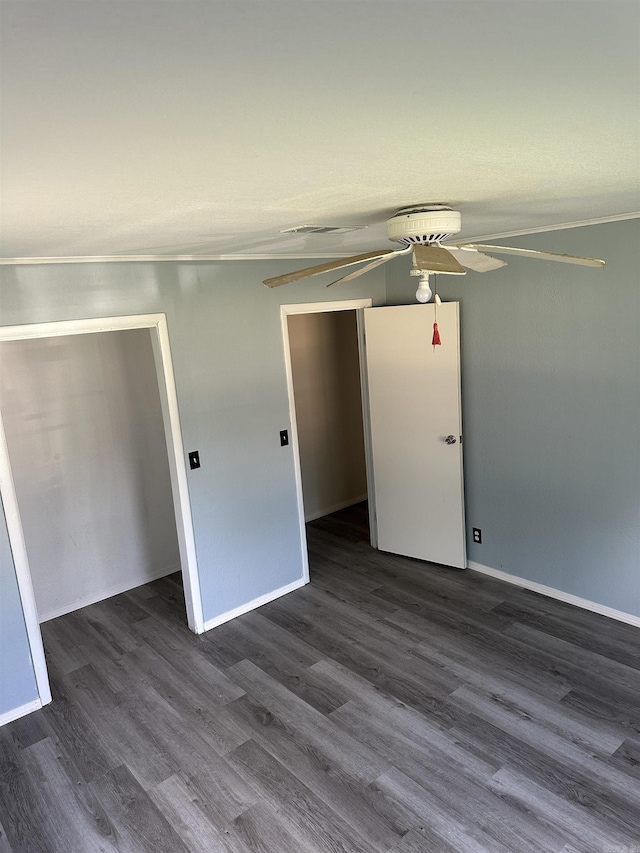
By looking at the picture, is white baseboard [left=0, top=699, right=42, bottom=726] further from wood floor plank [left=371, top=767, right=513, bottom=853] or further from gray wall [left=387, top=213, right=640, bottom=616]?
gray wall [left=387, top=213, right=640, bottom=616]

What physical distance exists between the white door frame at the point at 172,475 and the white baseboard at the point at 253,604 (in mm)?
93

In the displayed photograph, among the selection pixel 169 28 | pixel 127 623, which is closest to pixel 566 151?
pixel 169 28

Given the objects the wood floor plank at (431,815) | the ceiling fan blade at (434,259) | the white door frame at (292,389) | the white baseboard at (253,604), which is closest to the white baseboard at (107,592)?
the white baseboard at (253,604)

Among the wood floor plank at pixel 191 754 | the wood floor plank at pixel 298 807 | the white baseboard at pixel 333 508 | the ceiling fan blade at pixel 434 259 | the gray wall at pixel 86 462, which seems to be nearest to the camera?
the ceiling fan blade at pixel 434 259

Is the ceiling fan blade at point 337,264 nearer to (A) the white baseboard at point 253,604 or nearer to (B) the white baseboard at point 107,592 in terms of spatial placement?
(A) the white baseboard at point 253,604

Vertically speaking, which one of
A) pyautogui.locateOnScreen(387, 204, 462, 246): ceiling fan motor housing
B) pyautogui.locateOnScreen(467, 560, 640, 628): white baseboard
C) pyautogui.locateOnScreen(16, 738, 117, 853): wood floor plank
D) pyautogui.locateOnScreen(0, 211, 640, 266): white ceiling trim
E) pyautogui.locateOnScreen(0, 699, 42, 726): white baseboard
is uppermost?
pyautogui.locateOnScreen(0, 211, 640, 266): white ceiling trim

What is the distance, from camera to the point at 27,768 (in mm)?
2832

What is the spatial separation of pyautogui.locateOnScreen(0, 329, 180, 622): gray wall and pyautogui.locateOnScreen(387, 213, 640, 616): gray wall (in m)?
2.15

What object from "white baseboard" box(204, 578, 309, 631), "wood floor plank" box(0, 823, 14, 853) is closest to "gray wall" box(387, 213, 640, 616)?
"white baseboard" box(204, 578, 309, 631)

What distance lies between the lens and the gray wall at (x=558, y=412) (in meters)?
3.37

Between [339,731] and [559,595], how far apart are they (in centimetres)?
178

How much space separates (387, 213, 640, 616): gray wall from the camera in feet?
11.0

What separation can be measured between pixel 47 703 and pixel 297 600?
1613 millimetres

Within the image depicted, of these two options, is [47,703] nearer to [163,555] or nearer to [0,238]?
[163,555]
